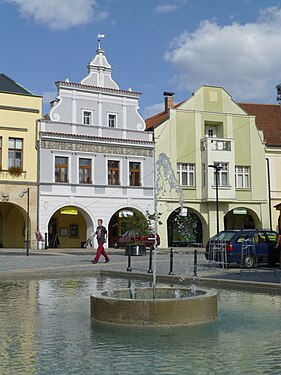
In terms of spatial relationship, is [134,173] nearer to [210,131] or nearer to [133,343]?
[210,131]

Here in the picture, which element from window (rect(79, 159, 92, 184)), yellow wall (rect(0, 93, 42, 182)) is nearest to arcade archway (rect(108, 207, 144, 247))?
window (rect(79, 159, 92, 184))

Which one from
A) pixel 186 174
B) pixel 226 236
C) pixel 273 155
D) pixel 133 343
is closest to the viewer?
pixel 133 343

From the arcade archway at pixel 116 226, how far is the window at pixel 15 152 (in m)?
8.34

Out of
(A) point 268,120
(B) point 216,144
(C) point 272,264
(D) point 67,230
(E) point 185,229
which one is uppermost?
(A) point 268,120

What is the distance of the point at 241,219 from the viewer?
48688mm

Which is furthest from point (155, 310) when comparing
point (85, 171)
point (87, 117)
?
point (87, 117)

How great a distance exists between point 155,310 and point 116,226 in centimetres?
3396

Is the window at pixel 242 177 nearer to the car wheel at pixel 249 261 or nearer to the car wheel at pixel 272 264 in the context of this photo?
the car wheel at pixel 272 264

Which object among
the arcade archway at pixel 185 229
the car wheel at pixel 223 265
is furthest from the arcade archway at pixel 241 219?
the car wheel at pixel 223 265

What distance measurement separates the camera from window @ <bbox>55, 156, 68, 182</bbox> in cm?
3925

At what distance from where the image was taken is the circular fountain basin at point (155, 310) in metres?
8.65

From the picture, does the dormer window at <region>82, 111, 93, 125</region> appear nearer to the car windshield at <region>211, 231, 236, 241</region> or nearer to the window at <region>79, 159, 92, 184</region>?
the window at <region>79, 159, 92, 184</region>

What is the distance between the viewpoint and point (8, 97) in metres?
38.2

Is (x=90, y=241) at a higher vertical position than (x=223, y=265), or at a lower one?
higher
